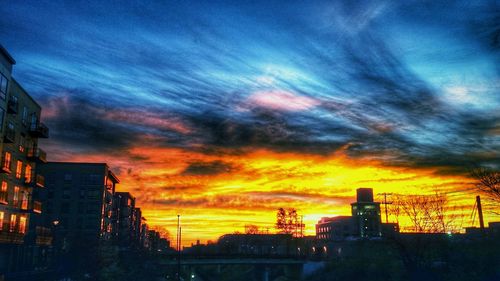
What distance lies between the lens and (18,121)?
56625 millimetres

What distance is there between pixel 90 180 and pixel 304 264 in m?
54.2

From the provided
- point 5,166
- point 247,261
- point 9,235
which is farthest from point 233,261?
point 5,166

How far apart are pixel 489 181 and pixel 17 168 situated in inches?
2528

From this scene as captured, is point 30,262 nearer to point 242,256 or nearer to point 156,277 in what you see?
point 156,277

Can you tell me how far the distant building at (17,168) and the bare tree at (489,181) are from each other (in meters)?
61.4

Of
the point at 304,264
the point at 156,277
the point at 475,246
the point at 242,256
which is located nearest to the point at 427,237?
the point at 475,246

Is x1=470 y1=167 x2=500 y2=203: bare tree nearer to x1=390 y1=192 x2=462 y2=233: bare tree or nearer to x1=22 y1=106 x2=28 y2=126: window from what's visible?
x1=390 y1=192 x2=462 y2=233: bare tree

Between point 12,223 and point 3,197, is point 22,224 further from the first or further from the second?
point 3,197

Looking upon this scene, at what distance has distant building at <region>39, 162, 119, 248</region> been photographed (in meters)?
96.6

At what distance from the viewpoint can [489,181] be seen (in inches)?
2360

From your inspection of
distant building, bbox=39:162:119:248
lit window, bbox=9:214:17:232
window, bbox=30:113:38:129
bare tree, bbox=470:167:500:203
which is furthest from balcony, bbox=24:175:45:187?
bare tree, bbox=470:167:500:203

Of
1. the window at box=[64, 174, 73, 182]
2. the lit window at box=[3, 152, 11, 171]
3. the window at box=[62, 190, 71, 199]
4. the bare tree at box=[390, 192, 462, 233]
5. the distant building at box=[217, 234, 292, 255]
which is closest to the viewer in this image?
the lit window at box=[3, 152, 11, 171]

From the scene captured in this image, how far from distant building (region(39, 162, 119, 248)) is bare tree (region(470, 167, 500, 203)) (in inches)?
2990

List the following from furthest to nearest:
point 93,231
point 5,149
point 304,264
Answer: point 304,264 → point 93,231 → point 5,149
